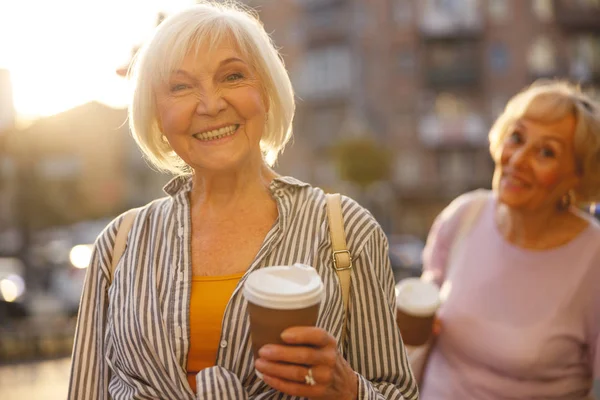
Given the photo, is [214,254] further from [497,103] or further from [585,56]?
[585,56]

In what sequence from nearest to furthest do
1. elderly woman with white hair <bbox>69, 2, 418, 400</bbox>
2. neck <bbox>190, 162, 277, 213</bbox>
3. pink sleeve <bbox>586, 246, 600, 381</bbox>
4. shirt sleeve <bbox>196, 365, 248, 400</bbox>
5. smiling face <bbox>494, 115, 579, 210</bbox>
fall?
shirt sleeve <bbox>196, 365, 248, 400</bbox>
elderly woman with white hair <bbox>69, 2, 418, 400</bbox>
neck <bbox>190, 162, 277, 213</bbox>
pink sleeve <bbox>586, 246, 600, 381</bbox>
smiling face <bbox>494, 115, 579, 210</bbox>

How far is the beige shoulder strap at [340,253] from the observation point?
1.77m

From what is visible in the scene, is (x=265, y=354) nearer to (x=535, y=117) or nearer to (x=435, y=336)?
(x=435, y=336)

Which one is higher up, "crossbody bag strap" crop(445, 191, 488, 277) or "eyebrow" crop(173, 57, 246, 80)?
"eyebrow" crop(173, 57, 246, 80)

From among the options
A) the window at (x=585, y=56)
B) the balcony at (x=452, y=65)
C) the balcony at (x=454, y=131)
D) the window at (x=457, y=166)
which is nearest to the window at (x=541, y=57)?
the window at (x=585, y=56)

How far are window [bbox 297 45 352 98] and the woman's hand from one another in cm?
3008

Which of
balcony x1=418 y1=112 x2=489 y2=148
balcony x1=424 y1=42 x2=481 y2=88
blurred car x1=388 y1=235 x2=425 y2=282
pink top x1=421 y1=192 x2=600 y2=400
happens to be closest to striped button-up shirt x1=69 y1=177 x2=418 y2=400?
pink top x1=421 y1=192 x2=600 y2=400

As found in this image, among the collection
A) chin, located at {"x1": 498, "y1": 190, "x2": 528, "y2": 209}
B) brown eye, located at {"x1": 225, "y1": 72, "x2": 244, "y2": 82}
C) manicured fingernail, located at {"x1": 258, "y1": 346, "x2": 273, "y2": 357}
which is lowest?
chin, located at {"x1": 498, "y1": 190, "x2": 528, "y2": 209}

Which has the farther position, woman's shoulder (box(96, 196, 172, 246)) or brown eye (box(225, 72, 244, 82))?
woman's shoulder (box(96, 196, 172, 246))

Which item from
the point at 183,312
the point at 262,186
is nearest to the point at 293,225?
the point at 262,186

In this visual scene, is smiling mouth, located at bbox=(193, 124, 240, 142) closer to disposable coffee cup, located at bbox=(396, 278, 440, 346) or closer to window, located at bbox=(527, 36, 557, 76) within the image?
disposable coffee cup, located at bbox=(396, 278, 440, 346)

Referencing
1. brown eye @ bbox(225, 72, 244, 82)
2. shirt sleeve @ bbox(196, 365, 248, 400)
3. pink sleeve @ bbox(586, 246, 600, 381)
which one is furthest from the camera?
pink sleeve @ bbox(586, 246, 600, 381)

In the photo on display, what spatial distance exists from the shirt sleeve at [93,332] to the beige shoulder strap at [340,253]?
0.69m

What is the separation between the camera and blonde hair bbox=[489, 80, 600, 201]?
8.64ft
